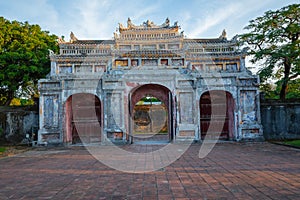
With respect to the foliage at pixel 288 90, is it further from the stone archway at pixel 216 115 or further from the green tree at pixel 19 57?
the green tree at pixel 19 57

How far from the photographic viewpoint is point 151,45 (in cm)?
2152

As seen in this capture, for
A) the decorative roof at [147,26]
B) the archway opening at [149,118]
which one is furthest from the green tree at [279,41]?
the archway opening at [149,118]

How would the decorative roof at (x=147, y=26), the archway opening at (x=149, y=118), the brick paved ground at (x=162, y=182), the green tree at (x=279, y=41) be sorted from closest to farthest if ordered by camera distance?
the brick paved ground at (x=162, y=182) < the green tree at (x=279, y=41) < the decorative roof at (x=147, y=26) < the archway opening at (x=149, y=118)

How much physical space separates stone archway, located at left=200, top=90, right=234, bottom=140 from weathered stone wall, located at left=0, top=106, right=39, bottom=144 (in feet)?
33.5

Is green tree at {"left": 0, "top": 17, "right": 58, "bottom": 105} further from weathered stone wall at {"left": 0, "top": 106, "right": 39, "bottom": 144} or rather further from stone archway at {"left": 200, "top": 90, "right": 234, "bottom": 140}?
stone archway at {"left": 200, "top": 90, "right": 234, "bottom": 140}

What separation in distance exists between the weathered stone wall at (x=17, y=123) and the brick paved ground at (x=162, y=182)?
8340mm

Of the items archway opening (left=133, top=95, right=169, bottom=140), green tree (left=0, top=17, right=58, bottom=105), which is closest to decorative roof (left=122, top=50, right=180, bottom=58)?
green tree (left=0, top=17, right=58, bottom=105)

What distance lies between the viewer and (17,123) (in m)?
14.8

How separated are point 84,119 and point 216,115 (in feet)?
26.9

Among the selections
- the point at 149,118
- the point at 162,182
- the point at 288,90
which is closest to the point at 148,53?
the point at 288,90

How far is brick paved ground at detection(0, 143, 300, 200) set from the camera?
13.8 ft

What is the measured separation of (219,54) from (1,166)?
1499cm

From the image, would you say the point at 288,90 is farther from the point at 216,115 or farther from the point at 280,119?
the point at 216,115

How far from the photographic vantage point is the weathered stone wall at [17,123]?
14617 millimetres
